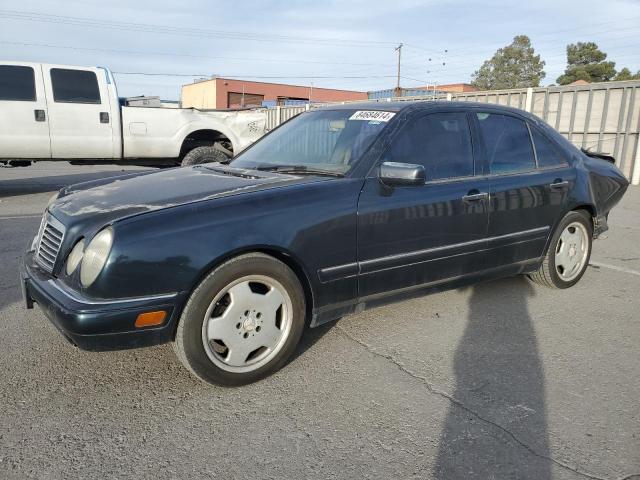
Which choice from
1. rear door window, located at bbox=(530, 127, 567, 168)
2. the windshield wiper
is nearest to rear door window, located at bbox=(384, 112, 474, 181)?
the windshield wiper

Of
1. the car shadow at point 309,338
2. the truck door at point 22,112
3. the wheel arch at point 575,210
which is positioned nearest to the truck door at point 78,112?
the truck door at point 22,112

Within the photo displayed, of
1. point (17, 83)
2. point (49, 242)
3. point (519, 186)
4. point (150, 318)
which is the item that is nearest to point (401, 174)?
point (519, 186)

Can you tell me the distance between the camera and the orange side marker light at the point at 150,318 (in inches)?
97.5

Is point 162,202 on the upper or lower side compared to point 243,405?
upper

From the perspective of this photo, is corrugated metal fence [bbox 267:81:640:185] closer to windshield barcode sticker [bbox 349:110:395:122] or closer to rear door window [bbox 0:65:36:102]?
rear door window [bbox 0:65:36:102]

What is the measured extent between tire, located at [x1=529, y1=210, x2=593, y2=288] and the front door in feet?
3.18

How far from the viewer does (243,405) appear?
104 inches

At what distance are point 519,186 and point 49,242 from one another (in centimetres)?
317

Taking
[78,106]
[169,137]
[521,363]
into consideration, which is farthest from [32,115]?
[521,363]

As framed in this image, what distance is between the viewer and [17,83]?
826 centimetres

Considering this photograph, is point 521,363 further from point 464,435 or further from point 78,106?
point 78,106

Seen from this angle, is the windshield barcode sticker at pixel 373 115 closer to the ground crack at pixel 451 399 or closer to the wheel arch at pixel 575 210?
the ground crack at pixel 451 399

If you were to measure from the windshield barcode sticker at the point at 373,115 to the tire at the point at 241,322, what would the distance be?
50.5 inches

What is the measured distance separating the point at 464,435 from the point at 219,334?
1.29 m
